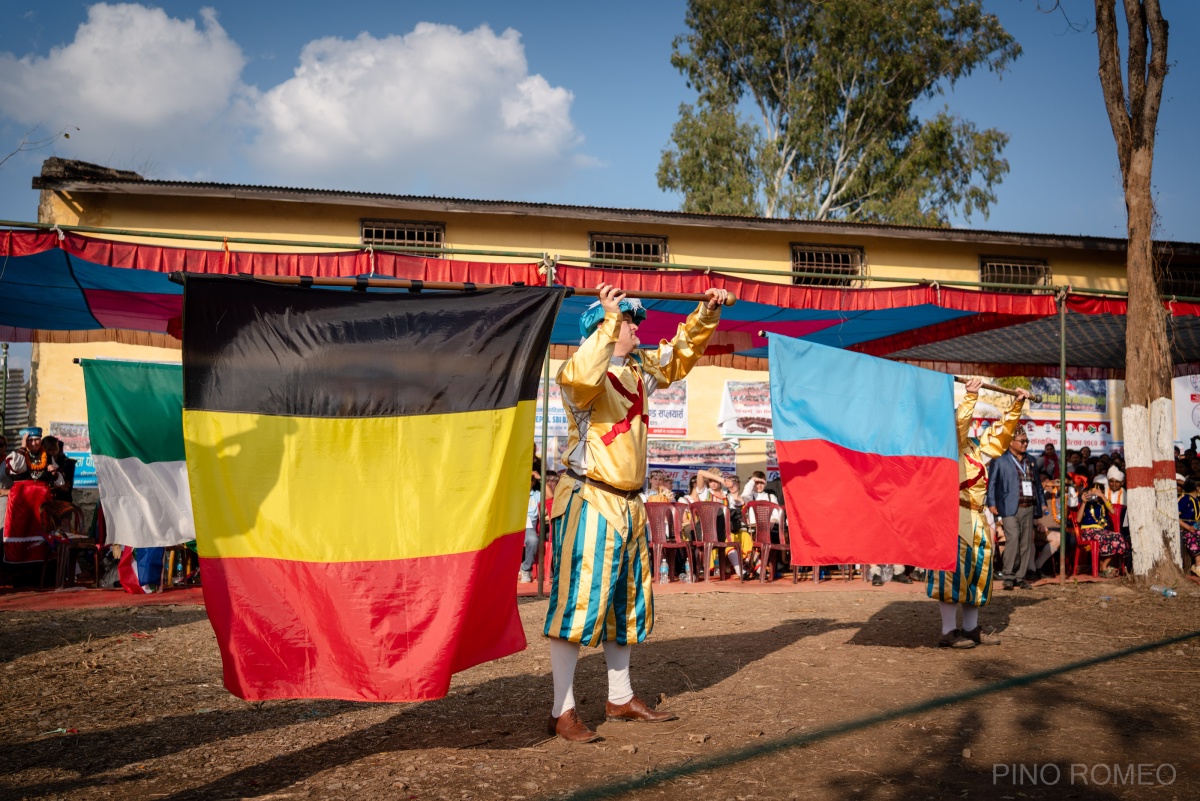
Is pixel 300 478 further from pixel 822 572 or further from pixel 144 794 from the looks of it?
pixel 822 572

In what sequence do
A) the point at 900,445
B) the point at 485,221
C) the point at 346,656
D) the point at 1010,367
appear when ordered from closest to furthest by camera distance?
the point at 346,656 < the point at 900,445 < the point at 1010,367 < the point at 485,221

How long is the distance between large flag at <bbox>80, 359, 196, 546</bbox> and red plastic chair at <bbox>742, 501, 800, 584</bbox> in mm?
6617

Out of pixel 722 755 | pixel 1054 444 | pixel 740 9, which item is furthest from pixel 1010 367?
pixel 740 9

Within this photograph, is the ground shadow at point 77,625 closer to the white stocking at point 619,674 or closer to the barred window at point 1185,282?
the white stocking at point 619,674

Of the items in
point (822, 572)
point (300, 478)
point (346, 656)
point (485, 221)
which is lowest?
point (822, 572)

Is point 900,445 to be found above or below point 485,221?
below

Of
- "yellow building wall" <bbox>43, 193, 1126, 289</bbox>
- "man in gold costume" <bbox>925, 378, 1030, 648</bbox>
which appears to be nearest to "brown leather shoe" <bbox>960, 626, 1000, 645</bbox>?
"man in gold costume" <bbox>925, 378, 1030, 648</bbox>

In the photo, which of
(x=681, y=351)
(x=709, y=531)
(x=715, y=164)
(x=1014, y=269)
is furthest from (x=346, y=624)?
(x=715, y=164)

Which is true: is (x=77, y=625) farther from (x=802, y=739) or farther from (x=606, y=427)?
(x=802, y=739)

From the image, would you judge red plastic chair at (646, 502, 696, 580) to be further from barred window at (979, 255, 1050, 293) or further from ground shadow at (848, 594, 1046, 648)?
barred window at (979, 255, 1050, 293)

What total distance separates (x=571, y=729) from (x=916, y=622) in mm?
4514

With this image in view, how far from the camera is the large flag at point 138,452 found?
8961 millimetres

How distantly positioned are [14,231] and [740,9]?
2301 centimetres

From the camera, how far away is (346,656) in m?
3.60
